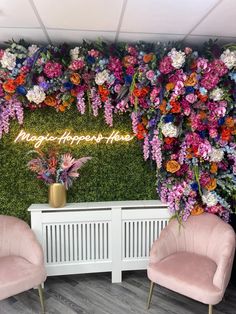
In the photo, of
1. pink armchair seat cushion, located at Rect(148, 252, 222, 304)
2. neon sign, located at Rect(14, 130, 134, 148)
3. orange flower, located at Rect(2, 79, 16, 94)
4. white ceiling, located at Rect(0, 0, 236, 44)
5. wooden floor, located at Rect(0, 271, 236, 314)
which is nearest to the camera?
white ceiling, located at Rect(0, 0, 236, 44)

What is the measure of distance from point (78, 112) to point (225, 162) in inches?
64.4

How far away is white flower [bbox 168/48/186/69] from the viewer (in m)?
2.54

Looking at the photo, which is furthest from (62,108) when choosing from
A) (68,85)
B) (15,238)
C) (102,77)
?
(15,238)

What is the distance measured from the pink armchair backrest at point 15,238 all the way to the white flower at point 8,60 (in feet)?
4.74

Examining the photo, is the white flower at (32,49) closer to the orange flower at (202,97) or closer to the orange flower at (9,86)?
the orange flower at (9,86)

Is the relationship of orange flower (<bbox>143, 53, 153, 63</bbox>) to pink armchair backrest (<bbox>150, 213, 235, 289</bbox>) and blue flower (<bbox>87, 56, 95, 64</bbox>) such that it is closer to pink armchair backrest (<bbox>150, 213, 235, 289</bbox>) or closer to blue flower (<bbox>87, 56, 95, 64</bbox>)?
blue flower (<bbox>87, 56, 95, 64</bbox>)

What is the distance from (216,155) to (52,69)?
178cm

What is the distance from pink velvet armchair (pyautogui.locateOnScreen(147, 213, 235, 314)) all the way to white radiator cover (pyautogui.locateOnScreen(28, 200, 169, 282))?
333 millimetres

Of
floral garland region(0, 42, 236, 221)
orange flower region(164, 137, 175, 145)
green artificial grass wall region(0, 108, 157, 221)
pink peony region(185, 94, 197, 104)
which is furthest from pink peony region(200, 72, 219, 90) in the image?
green artificial grass wall region(0, 108, 157, 221)

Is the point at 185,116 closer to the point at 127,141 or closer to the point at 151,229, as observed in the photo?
the point at 127,141

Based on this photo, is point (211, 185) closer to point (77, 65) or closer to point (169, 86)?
point (169, 86)

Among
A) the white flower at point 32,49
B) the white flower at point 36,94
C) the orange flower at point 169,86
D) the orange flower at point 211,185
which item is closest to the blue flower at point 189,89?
the orange flower at point 169,86

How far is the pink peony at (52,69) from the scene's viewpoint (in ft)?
8.57

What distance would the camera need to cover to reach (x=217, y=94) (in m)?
2.61
